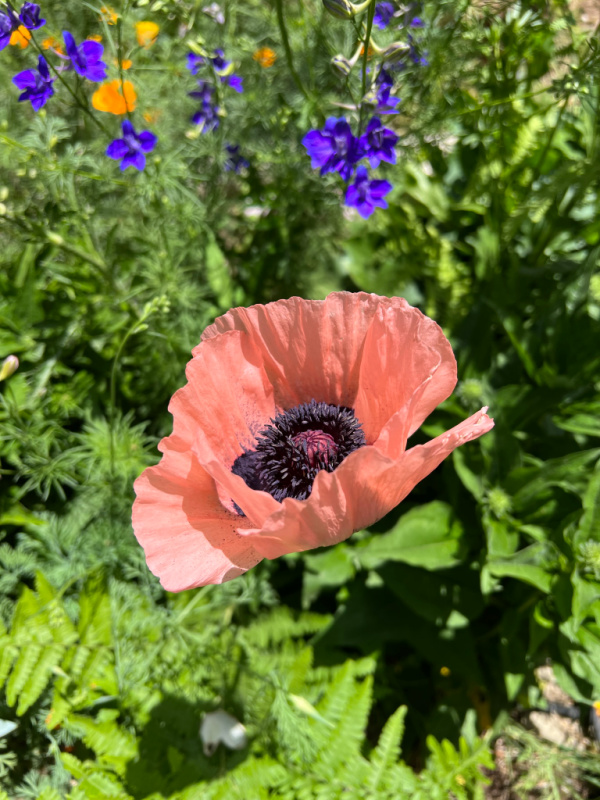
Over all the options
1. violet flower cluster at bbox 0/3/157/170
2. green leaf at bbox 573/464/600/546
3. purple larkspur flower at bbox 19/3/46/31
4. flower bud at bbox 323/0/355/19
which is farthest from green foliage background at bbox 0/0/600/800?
flower bud at bbox 323/0/355/19

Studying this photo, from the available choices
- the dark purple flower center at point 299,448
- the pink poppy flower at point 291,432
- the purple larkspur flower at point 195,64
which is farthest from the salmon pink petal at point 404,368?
the purple larkspur flower at point 195,64

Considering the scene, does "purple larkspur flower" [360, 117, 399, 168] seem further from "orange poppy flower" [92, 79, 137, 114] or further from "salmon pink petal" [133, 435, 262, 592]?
"salmon pink petal" [133, 435, 262, 592]

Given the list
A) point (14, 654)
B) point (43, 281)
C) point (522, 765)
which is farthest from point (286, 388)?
point (522, 765)

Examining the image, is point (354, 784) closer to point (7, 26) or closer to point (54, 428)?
point (54, 428)

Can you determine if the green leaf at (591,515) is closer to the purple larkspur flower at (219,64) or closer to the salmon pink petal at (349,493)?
the salmon pink petal at (349,493)

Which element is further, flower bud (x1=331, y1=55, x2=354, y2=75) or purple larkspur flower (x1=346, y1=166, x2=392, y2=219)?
purple larkspur flower (x1=346, y1=166, x2=392, y2=219)

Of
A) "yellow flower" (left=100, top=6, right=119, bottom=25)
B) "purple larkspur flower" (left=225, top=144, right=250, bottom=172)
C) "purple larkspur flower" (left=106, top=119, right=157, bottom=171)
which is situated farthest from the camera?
"purple larkspur flower" (left=225, top=144, right=250, bottom=172)
